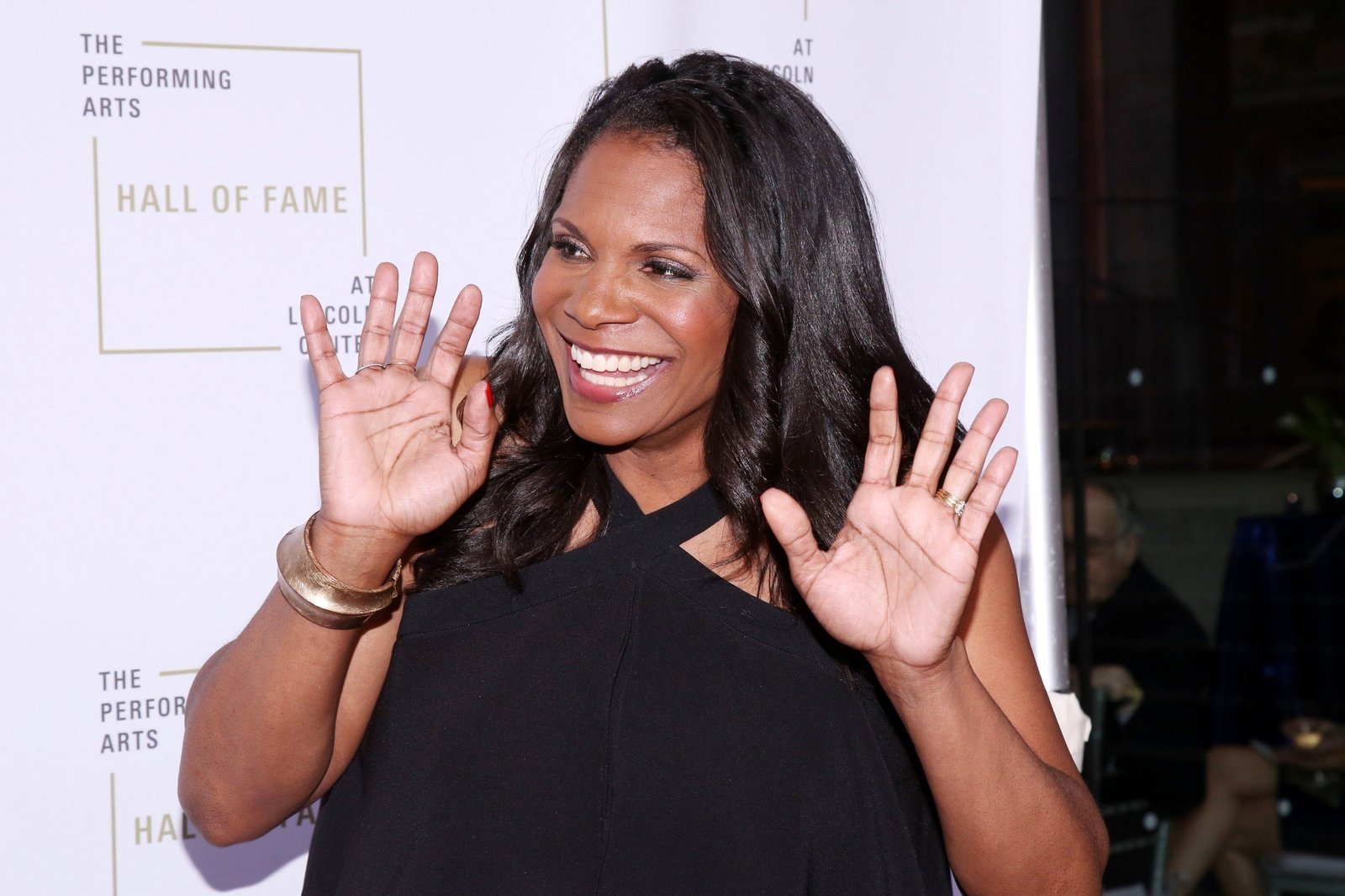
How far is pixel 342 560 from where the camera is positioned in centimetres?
133

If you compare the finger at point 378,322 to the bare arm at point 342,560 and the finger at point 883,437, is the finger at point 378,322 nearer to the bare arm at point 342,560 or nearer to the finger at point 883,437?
the bare arm at point 342,560

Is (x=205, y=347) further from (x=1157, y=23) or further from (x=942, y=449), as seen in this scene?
(x=1157, y=23)

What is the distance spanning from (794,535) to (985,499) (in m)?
0.20

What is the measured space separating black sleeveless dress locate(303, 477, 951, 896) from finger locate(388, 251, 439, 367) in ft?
0.94

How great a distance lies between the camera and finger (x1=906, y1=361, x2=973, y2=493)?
1.32 metres

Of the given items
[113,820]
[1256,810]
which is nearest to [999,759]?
[113,820]

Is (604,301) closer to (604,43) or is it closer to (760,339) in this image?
(760,339)

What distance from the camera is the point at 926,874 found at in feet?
4.95

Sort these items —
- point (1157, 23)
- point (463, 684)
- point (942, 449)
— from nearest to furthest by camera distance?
point (942, 449) < point (463, 684) < point (1157, 23)

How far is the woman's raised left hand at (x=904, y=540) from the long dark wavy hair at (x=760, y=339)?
0.16 m

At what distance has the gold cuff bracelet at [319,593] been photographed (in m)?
1.32

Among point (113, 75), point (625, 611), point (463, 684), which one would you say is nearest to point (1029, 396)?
point (625, 611)

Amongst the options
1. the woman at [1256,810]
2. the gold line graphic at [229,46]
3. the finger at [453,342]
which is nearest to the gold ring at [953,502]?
the finger at [453,342]

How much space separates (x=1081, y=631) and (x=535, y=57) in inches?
81.6
